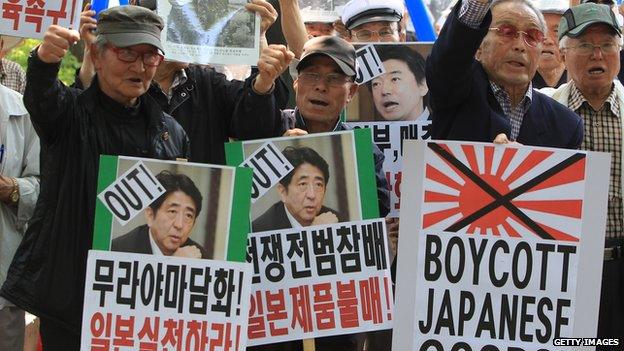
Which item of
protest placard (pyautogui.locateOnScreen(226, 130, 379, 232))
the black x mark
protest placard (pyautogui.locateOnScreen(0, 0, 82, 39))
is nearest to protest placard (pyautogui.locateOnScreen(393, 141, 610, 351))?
the black x mark

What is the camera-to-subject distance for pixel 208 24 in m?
5.88

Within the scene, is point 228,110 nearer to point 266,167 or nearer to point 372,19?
point 266,167

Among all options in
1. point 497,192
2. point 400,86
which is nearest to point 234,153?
point 497,192

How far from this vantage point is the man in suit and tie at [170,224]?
4957 mm

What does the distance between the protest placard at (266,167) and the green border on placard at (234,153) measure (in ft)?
0.09

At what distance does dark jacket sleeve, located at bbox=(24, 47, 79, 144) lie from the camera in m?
4.93

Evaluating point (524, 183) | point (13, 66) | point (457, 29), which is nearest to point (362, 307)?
point (524, 183)

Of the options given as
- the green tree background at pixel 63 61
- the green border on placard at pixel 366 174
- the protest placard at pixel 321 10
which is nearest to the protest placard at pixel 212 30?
the green border on placard at pixel 366 174

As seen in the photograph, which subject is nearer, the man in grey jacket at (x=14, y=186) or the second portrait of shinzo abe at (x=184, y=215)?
the second portrait of shinzo abe at (x=184, y=215)

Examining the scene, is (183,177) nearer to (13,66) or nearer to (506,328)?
(506,328)

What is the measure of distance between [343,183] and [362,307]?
1.69ft

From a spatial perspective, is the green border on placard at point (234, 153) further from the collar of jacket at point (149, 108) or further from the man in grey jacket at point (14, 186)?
the man in grey jacket at point (14, 186)

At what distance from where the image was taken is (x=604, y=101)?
6.22 meters

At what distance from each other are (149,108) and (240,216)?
667mm
